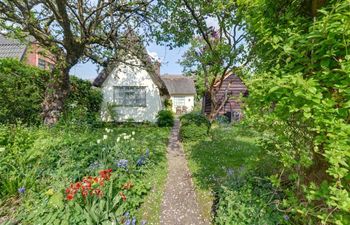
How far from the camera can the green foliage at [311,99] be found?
1813 mm

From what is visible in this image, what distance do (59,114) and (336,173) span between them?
9412 millimetres

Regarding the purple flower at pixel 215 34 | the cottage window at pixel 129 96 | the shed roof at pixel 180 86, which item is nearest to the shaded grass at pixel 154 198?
the purple flower at pixel 215 34

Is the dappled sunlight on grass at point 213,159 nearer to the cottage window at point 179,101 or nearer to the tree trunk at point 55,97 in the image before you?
the tree trunk at point 55,97

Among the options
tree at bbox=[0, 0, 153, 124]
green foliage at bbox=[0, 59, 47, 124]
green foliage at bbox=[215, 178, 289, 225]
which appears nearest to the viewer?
green foliage at bbox=[215, 178, 289, 225]

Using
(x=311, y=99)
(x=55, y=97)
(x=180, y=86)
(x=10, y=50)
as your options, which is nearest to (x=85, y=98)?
(x=55, y=97)

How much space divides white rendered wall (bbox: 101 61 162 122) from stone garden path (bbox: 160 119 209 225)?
35.1 ft

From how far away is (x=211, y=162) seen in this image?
679cm

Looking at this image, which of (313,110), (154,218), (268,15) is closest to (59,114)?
(154,218)

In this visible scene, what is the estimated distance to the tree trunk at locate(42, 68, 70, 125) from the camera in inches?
357

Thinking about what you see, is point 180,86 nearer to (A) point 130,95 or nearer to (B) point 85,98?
(A) point 130,95

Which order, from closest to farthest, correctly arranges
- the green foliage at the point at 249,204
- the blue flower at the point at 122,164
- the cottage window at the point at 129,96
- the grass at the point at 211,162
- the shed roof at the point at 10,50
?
the green foliage at the point at 249,204 → the grass at the point at 211,162 → the blue flower at the point at 122,164 → the cottage window at the point at 129,96 → the shed roof at the point at 10,50

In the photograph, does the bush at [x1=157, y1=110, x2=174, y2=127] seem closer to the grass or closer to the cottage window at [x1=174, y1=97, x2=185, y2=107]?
the grass

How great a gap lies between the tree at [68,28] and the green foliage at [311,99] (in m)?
6.29

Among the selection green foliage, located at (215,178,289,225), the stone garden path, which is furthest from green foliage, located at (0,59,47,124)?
green foliage, located at (215,178,289,225)
